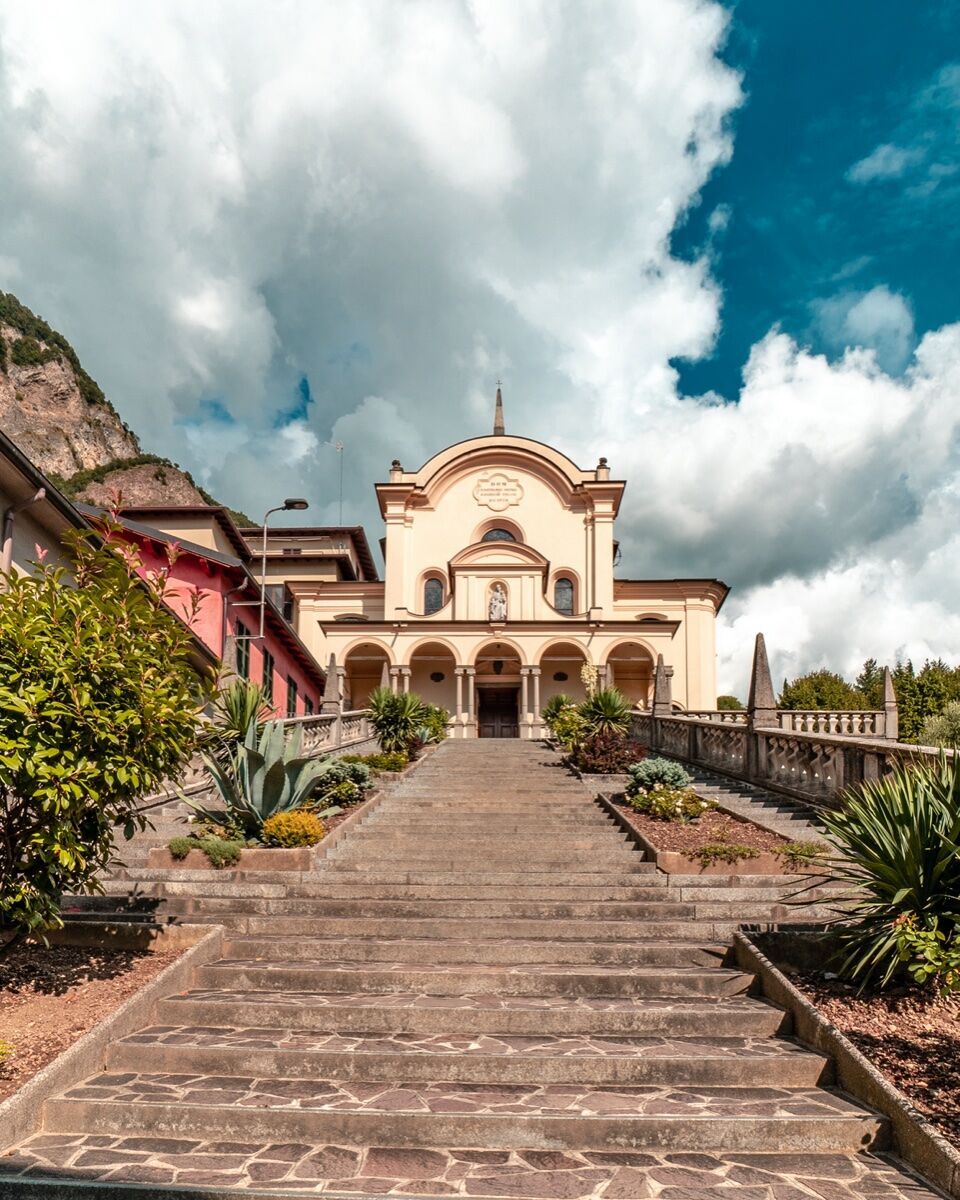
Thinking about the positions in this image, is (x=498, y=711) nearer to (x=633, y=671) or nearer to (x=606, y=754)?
(x=633, y=671)

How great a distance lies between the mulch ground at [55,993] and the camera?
552 cm

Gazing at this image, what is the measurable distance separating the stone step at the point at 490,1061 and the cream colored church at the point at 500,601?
29.9 m

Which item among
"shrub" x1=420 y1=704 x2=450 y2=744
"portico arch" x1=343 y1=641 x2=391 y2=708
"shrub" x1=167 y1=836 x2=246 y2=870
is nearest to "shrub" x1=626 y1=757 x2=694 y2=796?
"shrub" x1=167 y1=836 x2=246 y2=870

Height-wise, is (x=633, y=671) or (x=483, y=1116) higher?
(x=633, y=671)

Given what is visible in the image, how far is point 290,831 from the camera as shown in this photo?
10.2 meters

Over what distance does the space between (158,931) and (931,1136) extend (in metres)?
6.08

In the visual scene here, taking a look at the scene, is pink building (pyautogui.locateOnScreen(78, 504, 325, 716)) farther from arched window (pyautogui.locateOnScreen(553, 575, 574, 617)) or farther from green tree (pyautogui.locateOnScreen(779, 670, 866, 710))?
green tree (pyautogui.locateOnScreen(779, 670, 866, 710))

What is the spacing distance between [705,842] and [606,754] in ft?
25.3

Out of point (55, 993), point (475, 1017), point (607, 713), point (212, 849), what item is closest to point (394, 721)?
point (607, 713)

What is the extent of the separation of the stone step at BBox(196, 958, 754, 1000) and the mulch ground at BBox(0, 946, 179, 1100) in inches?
26.9

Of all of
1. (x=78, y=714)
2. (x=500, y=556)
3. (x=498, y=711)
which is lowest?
(x=78, y=714)

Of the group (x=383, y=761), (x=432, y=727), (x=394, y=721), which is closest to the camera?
(x=383, y=761)

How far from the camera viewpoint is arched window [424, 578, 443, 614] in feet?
137

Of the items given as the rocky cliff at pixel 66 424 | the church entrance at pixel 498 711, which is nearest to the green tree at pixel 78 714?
→ the church entrance at pixel 498 711
